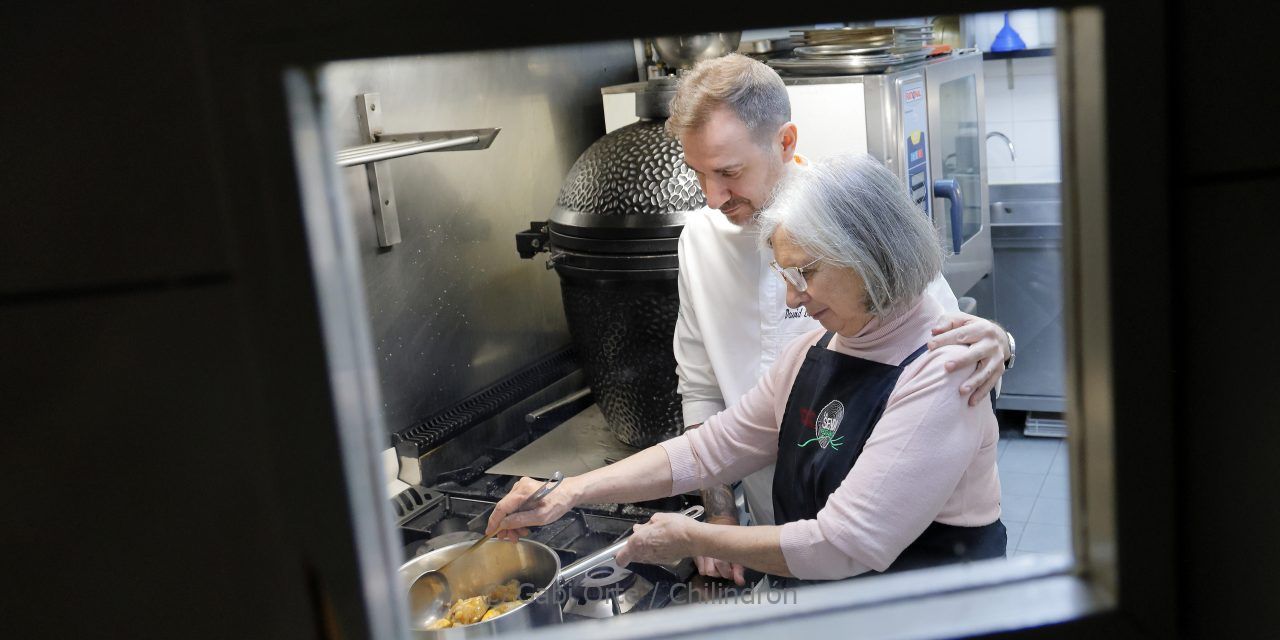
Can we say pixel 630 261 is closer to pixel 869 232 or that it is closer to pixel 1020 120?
pixel 869 232

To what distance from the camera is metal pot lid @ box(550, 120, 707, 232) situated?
6.24ft

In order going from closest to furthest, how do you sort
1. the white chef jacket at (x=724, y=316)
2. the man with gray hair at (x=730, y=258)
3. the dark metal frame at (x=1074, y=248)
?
the dark metal frame at (x=1074, y=248) → the man with gray hair at (x=730, y=258) → the white chef jacket at (x=724, y=316)

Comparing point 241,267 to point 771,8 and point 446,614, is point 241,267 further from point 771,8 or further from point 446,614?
point 446,614

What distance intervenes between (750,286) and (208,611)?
1436mm

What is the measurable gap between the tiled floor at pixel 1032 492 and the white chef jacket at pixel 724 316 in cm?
113

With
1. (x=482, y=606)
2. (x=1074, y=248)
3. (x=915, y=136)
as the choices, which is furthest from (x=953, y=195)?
(x=1074, y=248)

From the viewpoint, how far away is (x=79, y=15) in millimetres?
449

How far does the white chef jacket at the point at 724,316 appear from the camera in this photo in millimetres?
1847

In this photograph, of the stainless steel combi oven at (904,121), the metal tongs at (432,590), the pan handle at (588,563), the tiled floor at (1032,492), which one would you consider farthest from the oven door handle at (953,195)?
the metal tongs at (432,590)

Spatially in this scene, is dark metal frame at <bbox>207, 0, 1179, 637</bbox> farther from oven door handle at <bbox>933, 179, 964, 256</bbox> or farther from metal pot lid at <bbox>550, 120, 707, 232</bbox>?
oven door handle at <bbox>933, 179, 964, 256</bbox>

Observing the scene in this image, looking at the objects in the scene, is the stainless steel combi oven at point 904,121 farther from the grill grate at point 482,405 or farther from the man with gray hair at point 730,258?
the grill grate at point 482,405

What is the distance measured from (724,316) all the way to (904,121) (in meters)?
0.77

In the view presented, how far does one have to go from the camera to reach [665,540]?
Answer: 1405mm

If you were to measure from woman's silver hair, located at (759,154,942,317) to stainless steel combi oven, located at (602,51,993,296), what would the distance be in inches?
29.0
